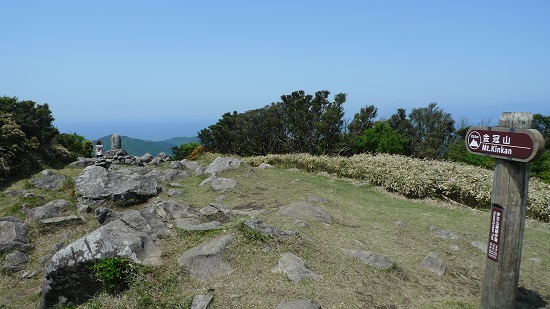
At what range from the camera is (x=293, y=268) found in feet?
20.0

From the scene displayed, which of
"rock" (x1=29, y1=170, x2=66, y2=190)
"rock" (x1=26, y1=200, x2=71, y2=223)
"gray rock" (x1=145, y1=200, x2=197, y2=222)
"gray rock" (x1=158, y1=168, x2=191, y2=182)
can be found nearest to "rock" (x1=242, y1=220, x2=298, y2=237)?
"gray rock" (x1=145, y1=200, x2=197, y2=222)

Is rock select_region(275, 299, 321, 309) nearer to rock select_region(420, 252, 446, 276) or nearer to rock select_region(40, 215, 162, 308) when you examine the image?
rock select_region(40, 215, 162, 308)

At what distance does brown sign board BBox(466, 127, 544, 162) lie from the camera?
4660 millimetres

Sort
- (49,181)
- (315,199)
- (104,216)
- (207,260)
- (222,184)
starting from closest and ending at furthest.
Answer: (207,260)
(104,216)
(315,199)
(222,184)
(49,181)

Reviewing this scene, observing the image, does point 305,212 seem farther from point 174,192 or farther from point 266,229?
point 174,192

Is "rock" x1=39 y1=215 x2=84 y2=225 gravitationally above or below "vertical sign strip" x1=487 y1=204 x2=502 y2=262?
below

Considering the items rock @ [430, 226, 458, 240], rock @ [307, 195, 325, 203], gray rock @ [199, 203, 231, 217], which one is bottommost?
rock @ [430, 226, 458, 240]

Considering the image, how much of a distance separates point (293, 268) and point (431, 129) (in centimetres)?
2186

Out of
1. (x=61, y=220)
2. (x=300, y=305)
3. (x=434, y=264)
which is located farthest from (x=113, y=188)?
(x=434, y=264)

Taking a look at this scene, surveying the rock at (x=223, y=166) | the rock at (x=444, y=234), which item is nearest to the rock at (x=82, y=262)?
the rock at (x=444, y=234)

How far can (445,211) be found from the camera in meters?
11.0

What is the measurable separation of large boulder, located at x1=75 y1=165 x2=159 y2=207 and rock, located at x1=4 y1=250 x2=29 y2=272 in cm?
337

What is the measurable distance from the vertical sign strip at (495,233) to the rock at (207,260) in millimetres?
3839

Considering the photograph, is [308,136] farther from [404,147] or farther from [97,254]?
[97,254]
